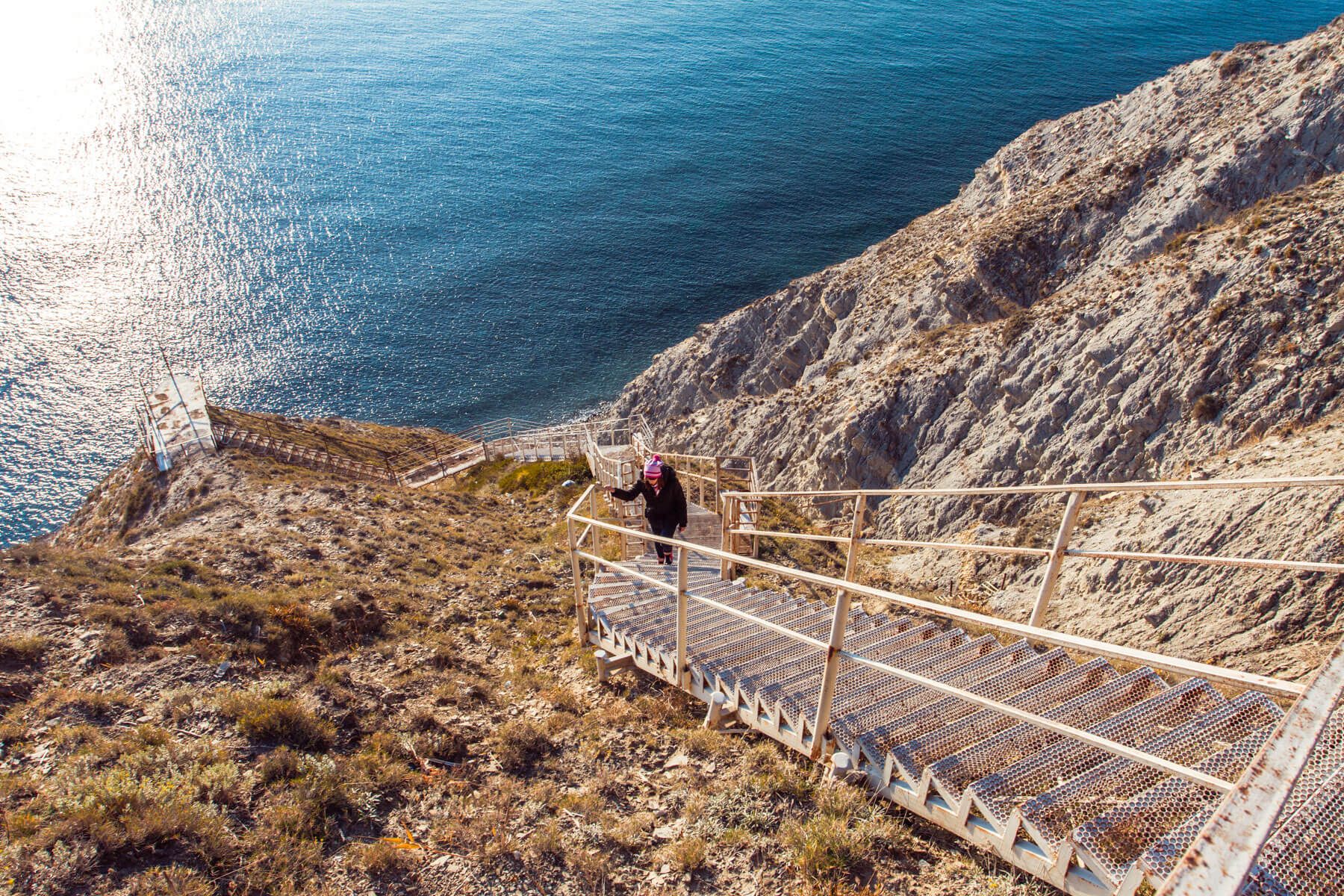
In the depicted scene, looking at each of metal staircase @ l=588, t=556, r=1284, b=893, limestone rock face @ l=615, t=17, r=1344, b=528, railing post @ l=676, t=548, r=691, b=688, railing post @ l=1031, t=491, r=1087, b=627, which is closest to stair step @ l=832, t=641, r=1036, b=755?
metal staircase @ l=588, t=556, r=1284, b=893

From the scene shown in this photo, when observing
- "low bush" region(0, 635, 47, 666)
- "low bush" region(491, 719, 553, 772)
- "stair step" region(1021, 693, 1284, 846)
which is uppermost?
"stair step" region(1021, 693, 1284, 846)

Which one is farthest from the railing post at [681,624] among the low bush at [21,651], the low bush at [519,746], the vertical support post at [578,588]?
the low bush at [21,651]

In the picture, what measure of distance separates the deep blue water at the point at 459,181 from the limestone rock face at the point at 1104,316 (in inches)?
986

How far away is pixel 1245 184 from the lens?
24016 mm

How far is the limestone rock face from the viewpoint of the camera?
1716 centimetres

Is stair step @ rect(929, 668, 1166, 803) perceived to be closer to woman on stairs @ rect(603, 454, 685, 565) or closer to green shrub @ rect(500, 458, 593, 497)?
woman on stairs @ rect(603, 454, 685, 565)

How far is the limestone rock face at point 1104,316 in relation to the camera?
56.3ft

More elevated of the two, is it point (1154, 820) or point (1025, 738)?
point (1154, 820)

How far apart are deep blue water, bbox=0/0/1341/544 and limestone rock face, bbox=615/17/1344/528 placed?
25.1m

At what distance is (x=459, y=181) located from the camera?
261 ft

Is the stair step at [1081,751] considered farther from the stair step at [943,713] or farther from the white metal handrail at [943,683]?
the stair step at [943,713]

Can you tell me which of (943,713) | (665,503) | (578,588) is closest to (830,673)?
(943,713)

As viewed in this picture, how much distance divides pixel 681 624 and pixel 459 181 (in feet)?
273

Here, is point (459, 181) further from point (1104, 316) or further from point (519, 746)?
point (519, 746)
